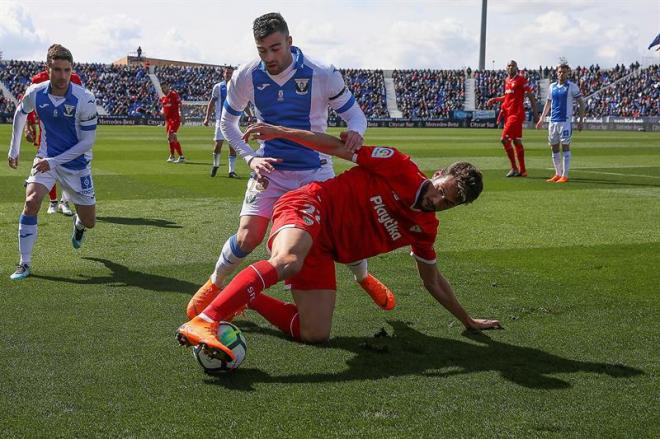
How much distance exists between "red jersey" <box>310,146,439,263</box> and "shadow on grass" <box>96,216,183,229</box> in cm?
570

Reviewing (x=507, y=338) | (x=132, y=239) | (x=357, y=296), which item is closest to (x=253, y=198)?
(x=357, y=296)

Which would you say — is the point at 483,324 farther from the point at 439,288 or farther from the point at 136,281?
the point at 136,281

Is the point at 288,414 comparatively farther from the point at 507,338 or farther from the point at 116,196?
the point at 116,196

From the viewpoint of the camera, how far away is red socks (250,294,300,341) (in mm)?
5293

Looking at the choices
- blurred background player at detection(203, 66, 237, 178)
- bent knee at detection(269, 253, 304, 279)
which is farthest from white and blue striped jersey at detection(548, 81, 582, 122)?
bent knee at detection(269, 253, 304, 279)

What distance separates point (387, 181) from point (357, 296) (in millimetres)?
1826

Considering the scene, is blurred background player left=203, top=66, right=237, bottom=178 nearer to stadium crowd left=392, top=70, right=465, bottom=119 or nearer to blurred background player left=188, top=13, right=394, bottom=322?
blurred background player left=188, top=13, right=394, bottom=322

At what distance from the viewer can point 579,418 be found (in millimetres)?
3924

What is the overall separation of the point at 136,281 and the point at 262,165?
2.32 m

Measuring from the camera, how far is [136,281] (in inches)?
283

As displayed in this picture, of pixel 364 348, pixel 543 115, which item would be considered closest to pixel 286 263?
pixel 364 348

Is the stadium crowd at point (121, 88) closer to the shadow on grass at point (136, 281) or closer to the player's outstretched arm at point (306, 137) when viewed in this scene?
the shadow on grass at point (136, 281)

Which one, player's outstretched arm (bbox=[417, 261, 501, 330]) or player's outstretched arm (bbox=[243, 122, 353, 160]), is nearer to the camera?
player's outstretched arm (bbox=[243, 122, 353, 160])

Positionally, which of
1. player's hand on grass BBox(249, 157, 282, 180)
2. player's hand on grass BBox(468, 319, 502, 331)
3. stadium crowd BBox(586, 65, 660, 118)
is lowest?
player's hand on grass BBox(468, 319, 502, 331)
